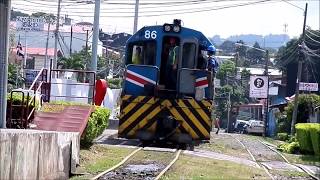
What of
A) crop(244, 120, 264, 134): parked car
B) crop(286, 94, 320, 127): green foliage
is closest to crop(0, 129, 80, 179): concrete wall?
crop(286, 94, 320, 127): green foliage

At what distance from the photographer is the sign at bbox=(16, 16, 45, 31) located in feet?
252

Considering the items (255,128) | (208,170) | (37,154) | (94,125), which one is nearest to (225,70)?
(255,128)

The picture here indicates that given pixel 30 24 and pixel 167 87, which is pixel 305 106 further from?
pixel 30 24

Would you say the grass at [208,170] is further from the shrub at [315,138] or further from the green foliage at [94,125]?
the shrub at [315,138]

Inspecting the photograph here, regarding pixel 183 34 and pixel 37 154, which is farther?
pixel 183 34

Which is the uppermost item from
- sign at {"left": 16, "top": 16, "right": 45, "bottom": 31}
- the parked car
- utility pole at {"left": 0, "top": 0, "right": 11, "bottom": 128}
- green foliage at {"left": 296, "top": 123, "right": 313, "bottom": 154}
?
sign at {"left": 16, "top": 16, "right": 45, "bottom": 31}

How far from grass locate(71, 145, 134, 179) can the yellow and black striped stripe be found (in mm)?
1479

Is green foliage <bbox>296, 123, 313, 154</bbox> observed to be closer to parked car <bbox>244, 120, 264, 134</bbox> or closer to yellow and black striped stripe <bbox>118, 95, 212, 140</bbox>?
yellow and black striped stripe <bbox>118, 95, 212, 140</bbox>

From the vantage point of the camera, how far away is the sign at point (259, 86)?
5100cm

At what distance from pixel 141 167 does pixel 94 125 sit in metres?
3.11

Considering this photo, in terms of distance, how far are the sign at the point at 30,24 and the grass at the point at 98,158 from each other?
60.9m

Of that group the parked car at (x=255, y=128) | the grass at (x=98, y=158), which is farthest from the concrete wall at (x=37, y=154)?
the parked car at (x=255, y=128)

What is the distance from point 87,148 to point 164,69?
13.6 ft

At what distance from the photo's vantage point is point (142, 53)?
19125 millimetres
